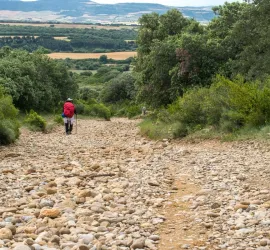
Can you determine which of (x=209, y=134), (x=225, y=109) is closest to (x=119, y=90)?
(x=225, y=109)

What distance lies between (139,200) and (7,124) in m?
8.80

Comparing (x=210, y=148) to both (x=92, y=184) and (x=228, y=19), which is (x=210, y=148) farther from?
(x=228, y=19)

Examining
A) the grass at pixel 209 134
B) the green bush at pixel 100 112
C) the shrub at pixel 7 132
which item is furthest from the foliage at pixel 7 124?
the green bush at pixel 100 112

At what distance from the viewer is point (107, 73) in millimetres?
82562

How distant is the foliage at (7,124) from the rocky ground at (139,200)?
1.73 meters

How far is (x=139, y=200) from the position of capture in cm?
834

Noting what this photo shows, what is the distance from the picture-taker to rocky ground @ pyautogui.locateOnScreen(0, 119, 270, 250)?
6215mm

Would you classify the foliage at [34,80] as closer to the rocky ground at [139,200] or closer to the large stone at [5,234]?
the rocky ground at [139,200]

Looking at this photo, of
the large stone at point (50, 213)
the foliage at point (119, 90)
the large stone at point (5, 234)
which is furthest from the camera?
the foliage at point (119, 90)

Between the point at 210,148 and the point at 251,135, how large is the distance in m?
1.29

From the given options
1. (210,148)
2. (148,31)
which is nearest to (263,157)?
(210,148)

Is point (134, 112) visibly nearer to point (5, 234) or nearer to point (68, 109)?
point (68, 109)

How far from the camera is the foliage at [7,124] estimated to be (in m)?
15.3

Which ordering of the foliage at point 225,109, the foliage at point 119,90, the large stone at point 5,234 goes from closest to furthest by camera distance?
1. the large stone at point 5,234
2. the foliage at point 225,109
3. the foliage at point 119,90
